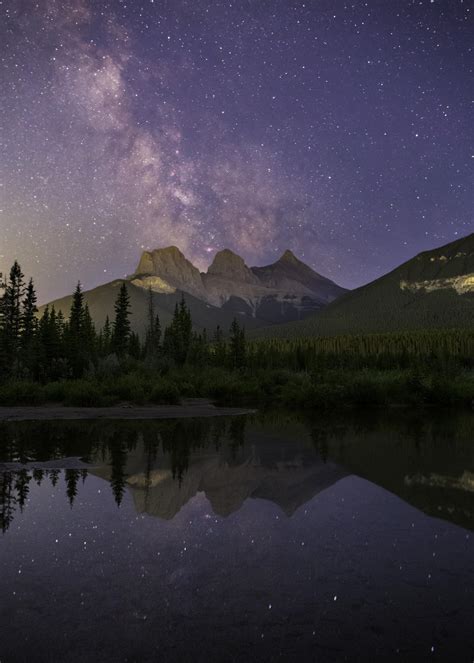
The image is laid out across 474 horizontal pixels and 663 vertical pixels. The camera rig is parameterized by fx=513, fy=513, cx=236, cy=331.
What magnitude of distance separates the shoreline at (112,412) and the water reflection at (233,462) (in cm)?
213

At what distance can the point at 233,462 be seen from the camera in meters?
12.3

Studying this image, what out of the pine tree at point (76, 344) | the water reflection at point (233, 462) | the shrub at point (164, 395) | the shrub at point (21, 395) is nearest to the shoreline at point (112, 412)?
the shrub at point (21, 395)

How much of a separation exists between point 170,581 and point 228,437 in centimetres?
1133

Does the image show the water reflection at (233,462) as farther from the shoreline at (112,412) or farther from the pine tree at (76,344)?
the pine tree at (76,344)

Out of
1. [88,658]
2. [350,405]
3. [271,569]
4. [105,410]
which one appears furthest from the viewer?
[350,405]

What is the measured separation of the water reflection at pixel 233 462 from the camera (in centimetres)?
910

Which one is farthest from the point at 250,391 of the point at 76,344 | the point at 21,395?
the point at 76,344

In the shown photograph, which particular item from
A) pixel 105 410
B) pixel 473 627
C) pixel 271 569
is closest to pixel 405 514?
pixel 271 569

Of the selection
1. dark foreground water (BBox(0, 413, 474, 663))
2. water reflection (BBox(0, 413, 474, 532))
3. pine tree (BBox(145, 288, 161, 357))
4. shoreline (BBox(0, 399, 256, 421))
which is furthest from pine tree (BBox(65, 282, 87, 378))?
dark foreground water (BBox(0, 413, 474, 663))

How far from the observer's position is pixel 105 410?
24141 mm

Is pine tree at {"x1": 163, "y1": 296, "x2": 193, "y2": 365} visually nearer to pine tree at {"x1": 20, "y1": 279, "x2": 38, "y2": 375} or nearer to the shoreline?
pine tree at {"x1": 20, "y1": 279, "x2": 38, "y2": 375}

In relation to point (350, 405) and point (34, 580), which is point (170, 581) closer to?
point (34, 580)

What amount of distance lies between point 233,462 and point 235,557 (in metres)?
6.12

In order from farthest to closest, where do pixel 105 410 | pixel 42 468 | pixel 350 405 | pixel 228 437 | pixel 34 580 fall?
1. pixel 350 405
2. pixel 105 410
3. pixel 228 437
4. pixel 42 468
5. pixel 34 580
